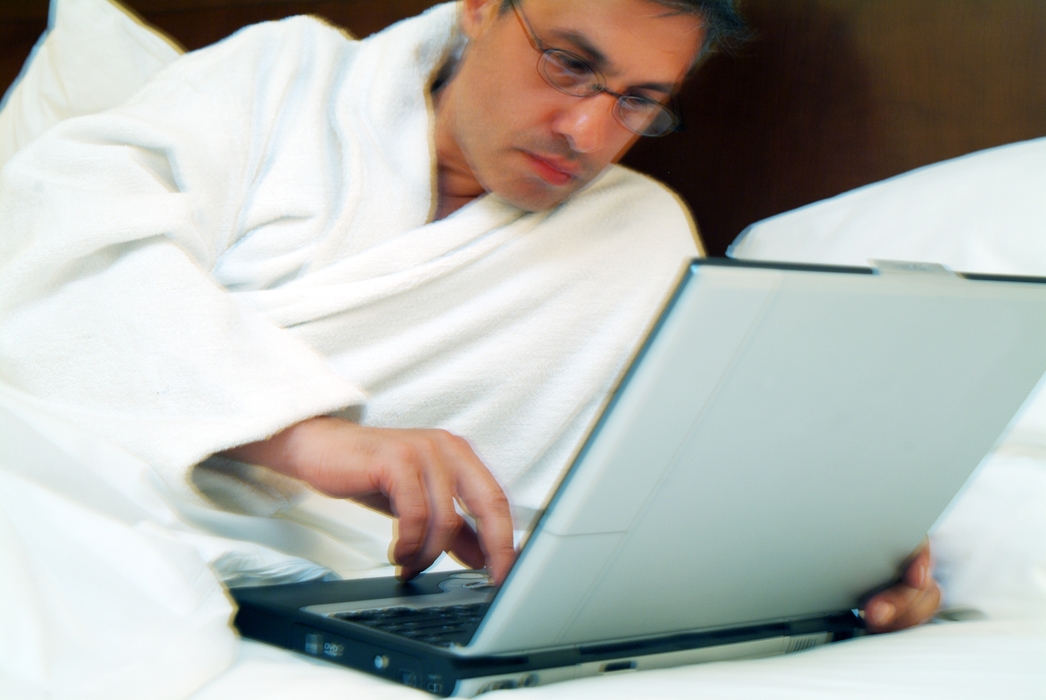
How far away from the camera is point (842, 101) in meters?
1.24

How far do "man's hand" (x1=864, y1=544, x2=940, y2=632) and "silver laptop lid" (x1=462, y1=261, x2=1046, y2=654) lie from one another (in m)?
0.08

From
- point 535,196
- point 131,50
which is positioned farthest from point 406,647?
point 131,50

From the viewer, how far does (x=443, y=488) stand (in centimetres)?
66

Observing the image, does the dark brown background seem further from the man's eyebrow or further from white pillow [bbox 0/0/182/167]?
white pillow [bbox 0/0/182/167]

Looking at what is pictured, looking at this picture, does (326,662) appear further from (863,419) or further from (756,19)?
(756,19)

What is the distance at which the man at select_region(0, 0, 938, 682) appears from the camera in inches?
28.3

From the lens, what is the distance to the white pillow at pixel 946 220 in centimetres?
88

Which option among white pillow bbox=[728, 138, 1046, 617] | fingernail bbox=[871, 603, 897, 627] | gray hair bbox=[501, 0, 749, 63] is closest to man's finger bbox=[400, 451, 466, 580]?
fingernail bbox=[871, 603, 897, 627]

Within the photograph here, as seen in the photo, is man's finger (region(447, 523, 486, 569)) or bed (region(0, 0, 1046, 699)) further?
man's finger (region(447, 523, 486, 569))

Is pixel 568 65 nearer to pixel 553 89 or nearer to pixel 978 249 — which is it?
pixel 553 89

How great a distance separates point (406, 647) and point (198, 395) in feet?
1.21

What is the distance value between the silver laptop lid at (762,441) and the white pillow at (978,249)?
6.6 inches

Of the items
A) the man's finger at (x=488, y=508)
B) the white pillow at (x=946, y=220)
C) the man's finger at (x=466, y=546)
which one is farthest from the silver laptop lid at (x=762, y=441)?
the white pillow at (x=946, y=220)

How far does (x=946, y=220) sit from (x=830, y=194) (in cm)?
33
